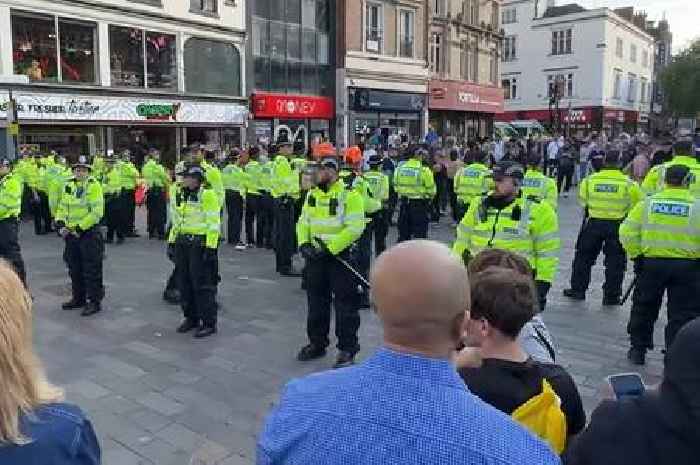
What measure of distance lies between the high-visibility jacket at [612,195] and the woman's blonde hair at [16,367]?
7.76 metres

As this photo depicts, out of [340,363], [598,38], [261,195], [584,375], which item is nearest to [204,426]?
[340,363]

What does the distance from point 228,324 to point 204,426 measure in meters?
2.74

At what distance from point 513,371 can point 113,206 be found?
12559mm

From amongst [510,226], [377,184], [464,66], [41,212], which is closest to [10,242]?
[377,184]

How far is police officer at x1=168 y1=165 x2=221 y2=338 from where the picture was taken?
7168 millimetres

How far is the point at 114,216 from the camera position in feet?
44.2

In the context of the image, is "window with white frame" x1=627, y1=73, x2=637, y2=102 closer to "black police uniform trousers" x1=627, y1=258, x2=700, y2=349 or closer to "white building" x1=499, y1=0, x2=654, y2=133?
"white building" x1=499, y1=0, x2=654, y2=133

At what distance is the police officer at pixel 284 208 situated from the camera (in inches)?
409

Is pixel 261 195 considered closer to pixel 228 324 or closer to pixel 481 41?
pixel 228 324

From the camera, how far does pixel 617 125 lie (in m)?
56.3

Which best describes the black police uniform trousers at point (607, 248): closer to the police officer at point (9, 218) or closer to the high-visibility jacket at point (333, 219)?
the high-visibility jacket at point (333, 219)

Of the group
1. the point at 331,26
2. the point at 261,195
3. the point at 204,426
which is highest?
the point at 331,26

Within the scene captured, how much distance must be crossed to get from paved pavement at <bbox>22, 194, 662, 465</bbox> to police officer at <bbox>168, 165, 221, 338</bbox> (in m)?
0.27

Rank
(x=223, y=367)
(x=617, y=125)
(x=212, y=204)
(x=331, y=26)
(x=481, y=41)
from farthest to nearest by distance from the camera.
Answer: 1. (x=617, y=125)
2. (x=481, y=41)
3. (x=331, y=26)
4. (x=212, y=204)
5. (x=223, y=367)
